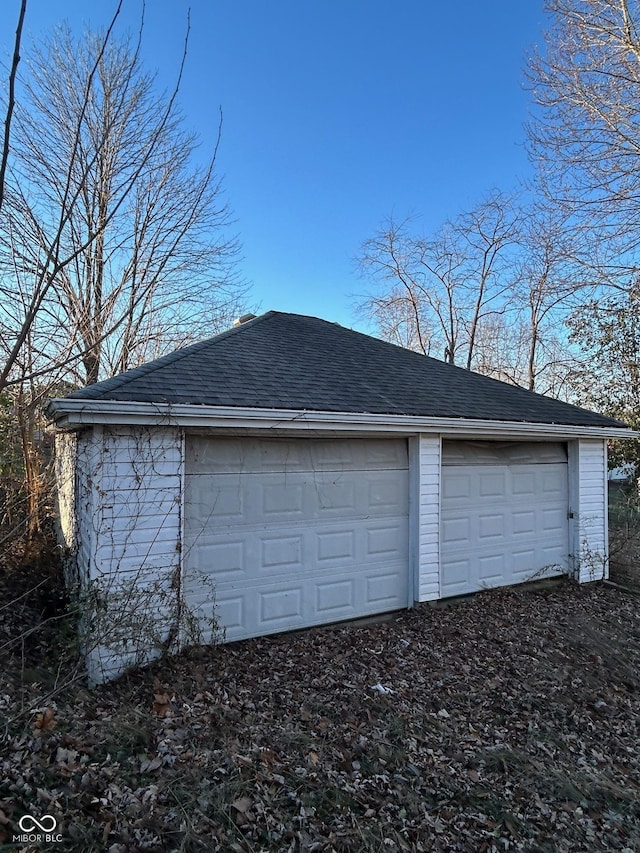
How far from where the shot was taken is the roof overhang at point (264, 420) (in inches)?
170

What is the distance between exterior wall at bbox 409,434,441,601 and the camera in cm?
644

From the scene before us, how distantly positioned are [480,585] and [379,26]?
878 centimetres

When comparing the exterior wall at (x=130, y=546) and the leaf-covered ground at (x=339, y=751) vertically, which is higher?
the exterior wall at (x=130, y=546)

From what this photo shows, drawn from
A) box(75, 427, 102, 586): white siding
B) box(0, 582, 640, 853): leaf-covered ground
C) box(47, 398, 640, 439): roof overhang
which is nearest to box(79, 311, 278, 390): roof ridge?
box(47, 398, 640, 439): roof overhang

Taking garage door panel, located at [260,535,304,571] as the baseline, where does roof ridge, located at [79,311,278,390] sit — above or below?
above

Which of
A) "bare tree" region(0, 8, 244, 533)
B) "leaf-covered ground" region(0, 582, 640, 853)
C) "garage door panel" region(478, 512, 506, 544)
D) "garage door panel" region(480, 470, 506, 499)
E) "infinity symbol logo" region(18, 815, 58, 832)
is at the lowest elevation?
"leaf-covered ground" region(0, 582, 640, 853)

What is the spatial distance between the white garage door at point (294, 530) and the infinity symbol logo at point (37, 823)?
8.35 ft

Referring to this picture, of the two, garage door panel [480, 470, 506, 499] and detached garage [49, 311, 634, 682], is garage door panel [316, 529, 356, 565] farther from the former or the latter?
garage door panel [480, 470, 506, 499]

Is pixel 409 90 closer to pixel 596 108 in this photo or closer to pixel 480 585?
pixel 596 108

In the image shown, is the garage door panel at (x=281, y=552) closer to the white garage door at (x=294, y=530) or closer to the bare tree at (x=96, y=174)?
the white garage door at (x=294, y=530)

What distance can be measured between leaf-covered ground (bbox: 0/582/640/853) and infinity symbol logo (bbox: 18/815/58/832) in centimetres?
4

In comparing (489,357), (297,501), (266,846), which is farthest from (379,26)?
(489,357)

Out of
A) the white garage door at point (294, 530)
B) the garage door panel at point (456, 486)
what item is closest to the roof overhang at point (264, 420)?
the white garage door at point (294, 530)

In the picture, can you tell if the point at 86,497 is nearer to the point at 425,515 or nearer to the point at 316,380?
the point at 316,380
